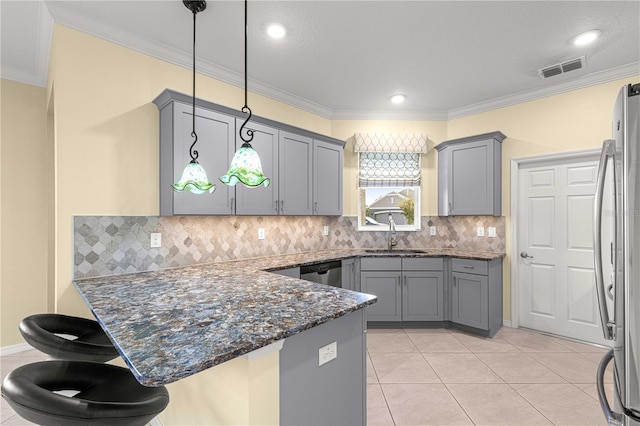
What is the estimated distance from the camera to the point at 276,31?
260 centimetres

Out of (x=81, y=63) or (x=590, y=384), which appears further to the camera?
(x=590, y=384)

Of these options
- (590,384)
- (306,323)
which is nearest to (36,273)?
(306,323)

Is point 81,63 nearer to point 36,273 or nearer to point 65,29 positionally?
point 65,29

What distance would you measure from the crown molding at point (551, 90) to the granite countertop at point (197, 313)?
361 cm

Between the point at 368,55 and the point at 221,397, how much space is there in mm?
2932

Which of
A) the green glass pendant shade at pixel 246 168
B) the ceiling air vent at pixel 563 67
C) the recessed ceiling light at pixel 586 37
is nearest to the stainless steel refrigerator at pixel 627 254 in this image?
the green glass pendant shade at pixel 246 168

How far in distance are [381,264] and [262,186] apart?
1.83 metres

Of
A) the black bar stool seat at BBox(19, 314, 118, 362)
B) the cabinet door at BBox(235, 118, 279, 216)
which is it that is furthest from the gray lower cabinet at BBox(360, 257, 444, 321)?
the black bar stool seat at BBox(19, 314, 118, 362)

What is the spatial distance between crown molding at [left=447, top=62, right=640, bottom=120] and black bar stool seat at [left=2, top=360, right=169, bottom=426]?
4.59 metres

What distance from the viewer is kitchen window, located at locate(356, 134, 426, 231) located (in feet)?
14.7

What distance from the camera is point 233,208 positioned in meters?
3.00

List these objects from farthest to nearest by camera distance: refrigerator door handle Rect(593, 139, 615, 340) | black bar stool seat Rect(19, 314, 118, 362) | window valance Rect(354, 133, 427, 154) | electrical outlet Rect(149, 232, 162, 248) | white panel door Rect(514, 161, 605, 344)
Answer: window valance Rect(354, 133, 427, 154)
white panel door Rect(514, 161, 605, 344)
electrical outlet Rect(149, 232, 162, 248)
black bar stool seat Rect(19, 314, 118, 362)
refrigerator door handle Rect(593, 139, 615, 340)

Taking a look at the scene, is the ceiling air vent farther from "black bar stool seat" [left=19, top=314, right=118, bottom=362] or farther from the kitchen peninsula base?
"black bar stool seat" [left=19, top=314, right=118, bottom=362]

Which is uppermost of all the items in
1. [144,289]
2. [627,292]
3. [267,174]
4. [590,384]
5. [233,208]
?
[267,174]
